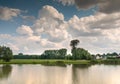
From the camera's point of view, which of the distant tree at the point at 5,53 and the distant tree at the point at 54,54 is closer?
the distant tree at the point at 5,53

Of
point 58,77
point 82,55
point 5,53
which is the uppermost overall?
point 82,55

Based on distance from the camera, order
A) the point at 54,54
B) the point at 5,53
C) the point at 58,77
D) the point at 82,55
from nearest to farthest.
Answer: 1. the point at 58,77
2. the point at 5,53
3. the point at 82,55
4. the point at 54,54

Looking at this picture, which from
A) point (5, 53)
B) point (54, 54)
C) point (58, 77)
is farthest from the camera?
point (54, 54)

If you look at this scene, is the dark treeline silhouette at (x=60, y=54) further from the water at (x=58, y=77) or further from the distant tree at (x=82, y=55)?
the water at (x=58, y=77)

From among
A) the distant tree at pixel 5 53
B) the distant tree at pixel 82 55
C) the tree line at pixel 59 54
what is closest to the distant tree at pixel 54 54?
the tree line at pixel 59 54

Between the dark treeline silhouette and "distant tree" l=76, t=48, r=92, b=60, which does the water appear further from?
"distant tree" l=76, t=48, r=92, b=60

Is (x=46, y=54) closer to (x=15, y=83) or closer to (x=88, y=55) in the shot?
(x=88, y=55)

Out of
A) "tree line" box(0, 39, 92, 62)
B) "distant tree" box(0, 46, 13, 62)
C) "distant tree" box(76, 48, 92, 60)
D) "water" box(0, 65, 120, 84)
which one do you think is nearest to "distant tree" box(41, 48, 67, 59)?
"tree line" box(0, 39, 92, 62)

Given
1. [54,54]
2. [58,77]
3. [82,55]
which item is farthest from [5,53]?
[54,54]

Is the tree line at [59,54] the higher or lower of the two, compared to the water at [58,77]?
higher

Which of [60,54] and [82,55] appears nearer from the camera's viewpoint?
[82,55]

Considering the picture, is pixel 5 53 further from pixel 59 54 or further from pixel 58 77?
pixel 59 54

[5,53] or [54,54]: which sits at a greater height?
[54,54]

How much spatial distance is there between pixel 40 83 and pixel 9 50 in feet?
171
